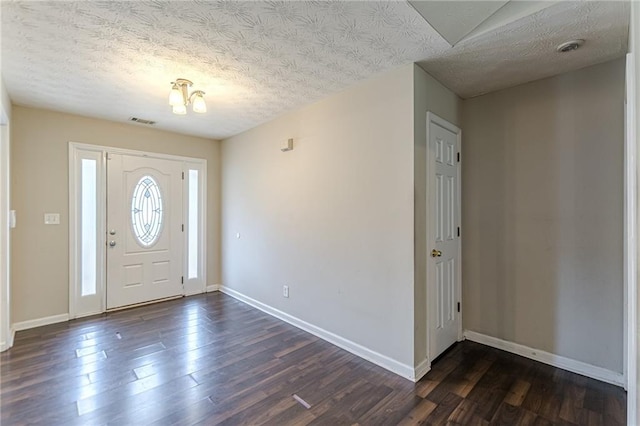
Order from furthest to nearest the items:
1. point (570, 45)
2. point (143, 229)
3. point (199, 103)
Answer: point (143, 229) → point (199, 103) → point (570, 45)

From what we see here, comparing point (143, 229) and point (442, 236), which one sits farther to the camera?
point (143, 229)

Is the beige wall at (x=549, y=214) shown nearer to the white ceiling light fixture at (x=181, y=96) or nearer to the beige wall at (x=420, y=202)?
the beige wall at (x=420, y=202)

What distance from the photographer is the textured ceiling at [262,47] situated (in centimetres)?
168

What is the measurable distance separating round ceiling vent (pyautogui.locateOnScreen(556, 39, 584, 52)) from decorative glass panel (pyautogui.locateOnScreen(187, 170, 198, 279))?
4.52 m

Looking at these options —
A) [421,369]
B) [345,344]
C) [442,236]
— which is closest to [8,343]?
[345,344]

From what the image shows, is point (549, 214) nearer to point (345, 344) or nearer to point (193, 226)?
point (345, 344)

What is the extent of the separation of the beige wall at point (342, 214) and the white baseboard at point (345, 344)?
5cm

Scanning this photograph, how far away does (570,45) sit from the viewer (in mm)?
2002

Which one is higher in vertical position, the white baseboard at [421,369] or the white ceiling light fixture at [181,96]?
the white ceiling light fixture at [181,96]

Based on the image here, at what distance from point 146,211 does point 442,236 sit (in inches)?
153

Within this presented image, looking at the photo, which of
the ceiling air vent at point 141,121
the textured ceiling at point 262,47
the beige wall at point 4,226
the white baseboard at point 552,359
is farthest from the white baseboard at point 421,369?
the ceiling air vent at point 141,121

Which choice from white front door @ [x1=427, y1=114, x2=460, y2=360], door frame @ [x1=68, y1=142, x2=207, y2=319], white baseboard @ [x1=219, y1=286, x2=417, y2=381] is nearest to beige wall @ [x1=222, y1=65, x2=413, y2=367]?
white baseboard @ [x1=219, y1=286, x2=417, y2=381]

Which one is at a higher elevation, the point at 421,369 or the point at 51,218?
the point at 51,218

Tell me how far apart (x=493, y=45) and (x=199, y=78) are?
2.31 m
